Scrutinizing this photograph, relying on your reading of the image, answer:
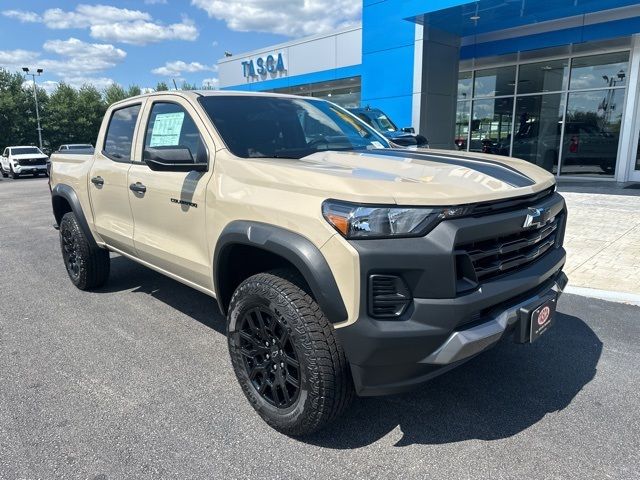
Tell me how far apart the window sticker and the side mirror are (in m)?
0.45

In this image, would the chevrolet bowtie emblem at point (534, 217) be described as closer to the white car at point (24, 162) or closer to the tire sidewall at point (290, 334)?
the tire sidewall at point (290, 334)

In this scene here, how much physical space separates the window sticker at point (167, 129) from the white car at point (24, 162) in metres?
25.6

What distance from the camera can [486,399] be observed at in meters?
2.92

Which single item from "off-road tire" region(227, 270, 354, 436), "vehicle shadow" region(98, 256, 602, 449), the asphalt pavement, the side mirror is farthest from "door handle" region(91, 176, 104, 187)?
"off-road tire" region(227, 270, 354, 436)

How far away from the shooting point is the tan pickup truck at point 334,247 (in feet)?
6.83

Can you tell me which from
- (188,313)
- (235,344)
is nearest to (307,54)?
(188,313)

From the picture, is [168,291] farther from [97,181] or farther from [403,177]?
[403,177]

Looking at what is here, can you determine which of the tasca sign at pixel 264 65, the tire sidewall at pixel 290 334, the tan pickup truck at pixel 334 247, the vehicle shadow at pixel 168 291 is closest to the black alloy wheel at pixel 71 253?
the vehicle shadow at pixel 168 291

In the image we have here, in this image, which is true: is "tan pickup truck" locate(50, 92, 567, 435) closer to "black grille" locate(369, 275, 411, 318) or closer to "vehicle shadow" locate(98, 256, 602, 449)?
"black grille" locate(369, 275, 411, 318)

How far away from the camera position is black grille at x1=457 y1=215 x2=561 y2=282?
223 cm

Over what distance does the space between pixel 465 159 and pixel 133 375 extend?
2.64 metres

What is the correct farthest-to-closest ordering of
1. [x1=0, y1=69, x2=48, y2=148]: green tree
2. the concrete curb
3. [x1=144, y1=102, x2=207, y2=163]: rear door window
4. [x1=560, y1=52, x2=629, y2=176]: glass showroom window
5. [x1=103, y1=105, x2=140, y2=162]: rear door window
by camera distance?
1. [x1=0, y1=69, x2=48, y2=148]: green tree
2. [x1=560, y1=52, x2=629, y2=176]: glass showroom window
3. the concrete curb
4. [x1=103, y1=105, x2=140, y2=162]: rear door window
5. [x1=144, y1=102, x2=207, y2=163]: rear door window

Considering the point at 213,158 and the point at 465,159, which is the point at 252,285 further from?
the point at 465,159

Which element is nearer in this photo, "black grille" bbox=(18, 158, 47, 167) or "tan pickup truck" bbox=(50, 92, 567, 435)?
"tan pickup truck" bbox=(50, 92, 567, 435)
